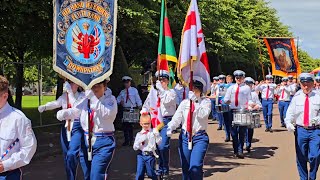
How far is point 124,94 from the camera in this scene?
47.7ft

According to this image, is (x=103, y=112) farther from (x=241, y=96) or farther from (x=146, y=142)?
(x=241, y=96)

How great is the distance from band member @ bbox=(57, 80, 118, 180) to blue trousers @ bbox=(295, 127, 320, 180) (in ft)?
10.7

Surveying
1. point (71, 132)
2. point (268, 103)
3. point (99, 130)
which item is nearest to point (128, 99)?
point (71, 132)

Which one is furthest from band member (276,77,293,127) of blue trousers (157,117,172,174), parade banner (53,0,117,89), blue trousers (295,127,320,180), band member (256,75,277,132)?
parade banner (53,0,117,89)

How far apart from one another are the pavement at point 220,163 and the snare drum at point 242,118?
2.85 feet

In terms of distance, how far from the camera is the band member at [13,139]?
4645 mm

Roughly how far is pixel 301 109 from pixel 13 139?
530 cm

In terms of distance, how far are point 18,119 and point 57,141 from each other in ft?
35.3

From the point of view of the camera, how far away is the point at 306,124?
27.7 feet

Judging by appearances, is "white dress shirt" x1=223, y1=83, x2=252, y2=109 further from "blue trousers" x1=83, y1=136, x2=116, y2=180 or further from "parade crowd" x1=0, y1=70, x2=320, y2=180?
"blue trousers" x1=83, y1=136, x2=116, y2=180

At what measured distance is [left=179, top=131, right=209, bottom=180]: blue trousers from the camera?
761cm

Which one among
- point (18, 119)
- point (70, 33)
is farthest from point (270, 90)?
point (18, 119)

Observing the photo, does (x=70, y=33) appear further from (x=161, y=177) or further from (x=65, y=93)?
(x=161, y=177)

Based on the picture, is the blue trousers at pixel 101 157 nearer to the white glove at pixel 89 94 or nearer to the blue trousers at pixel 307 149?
the white glove at pixel 89 94
